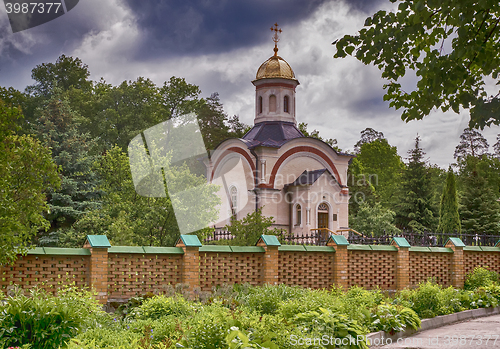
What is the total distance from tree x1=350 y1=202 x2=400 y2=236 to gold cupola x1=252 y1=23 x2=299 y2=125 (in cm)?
731

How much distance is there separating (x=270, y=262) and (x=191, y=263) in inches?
73.0

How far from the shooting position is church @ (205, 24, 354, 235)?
84.1 ft

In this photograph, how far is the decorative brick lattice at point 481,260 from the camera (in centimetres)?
1435

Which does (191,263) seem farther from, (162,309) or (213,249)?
(162,309)

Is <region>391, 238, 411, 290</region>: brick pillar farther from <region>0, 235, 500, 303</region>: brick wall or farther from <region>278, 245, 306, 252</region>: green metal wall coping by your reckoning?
<region>278, 245, 306, 252</region>: green metal wall coping

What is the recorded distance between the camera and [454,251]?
13938 mm

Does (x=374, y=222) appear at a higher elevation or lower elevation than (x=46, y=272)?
higher

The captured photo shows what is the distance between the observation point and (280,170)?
26219 mm

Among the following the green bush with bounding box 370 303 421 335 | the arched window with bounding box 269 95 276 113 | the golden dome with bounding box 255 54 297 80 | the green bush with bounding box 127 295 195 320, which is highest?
the golden dome with bounding box 255 54 297 80

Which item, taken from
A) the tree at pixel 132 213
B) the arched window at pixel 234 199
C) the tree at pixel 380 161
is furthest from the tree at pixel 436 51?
the tree at pixel 380 161

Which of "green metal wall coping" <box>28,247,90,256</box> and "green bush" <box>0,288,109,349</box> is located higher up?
"green metal wall coping" <box>28,247,90,256</box>

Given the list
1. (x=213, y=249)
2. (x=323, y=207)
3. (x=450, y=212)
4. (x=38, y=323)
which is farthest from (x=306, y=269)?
(x=450, y=212)

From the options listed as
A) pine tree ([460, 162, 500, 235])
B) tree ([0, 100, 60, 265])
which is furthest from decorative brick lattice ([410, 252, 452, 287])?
pine tree ([460, 162, 500, 235])

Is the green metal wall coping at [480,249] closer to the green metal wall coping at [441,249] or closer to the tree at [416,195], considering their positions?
the green metal wall coping at [441,249]
